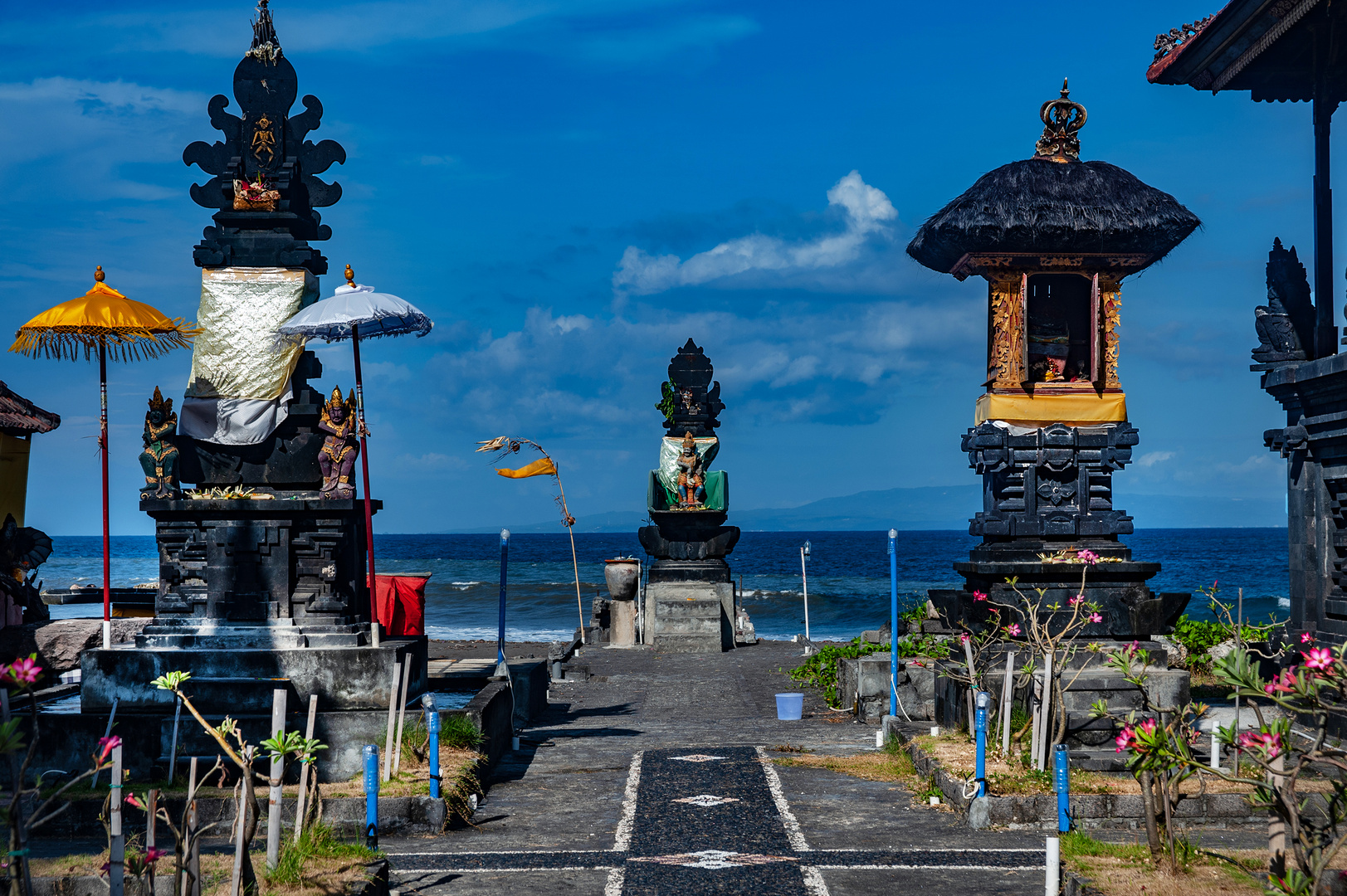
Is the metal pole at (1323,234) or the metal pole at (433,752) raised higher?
the metal pole at (1323,234)

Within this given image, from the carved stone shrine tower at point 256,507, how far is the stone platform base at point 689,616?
13.4 m

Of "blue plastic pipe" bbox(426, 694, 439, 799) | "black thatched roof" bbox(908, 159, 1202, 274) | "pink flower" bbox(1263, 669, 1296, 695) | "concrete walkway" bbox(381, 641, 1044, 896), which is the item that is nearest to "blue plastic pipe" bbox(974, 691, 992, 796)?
"concrete walkway" bbox(381, 641, 1044, 896)

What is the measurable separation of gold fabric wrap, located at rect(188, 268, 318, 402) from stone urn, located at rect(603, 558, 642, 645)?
15.3 m

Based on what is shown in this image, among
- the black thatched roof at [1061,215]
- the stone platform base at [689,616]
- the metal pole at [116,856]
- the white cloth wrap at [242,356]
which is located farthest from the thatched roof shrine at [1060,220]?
the stone platform base at [689,616]

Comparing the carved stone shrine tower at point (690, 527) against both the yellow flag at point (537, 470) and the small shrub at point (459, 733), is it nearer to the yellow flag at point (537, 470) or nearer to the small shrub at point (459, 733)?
the yellow flag at point (537, 470)

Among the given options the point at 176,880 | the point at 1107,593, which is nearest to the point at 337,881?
the point at 176,880

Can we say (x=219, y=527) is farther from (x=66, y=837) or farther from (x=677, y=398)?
(x=677, y=398)

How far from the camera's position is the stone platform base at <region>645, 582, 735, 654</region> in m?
27.9

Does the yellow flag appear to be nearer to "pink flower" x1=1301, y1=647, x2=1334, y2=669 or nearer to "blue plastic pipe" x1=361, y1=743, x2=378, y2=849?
"blue plastic pipe" x1=361, y1=743, x2=378, y2=849

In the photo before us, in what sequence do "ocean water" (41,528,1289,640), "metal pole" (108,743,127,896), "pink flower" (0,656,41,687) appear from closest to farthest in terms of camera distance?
"pink flower" (0,656,41,687) → "metal pole" (108,743,127,896) → "ocean water" (41,528,1289,640)

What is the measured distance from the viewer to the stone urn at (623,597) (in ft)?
94.2

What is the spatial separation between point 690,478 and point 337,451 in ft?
53.2

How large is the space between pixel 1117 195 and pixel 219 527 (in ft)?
36.7

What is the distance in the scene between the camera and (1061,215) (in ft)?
47.3
